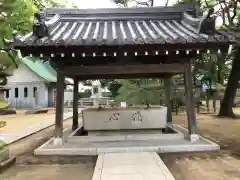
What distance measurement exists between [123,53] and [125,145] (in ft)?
8.68

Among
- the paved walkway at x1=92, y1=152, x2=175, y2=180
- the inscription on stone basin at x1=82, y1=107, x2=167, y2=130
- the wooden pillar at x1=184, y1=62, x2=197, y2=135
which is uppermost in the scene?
the wooden pillar at x1=184, y1=62, x2=197, y2=135


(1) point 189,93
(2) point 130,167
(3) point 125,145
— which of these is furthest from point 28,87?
(2) point 130,167

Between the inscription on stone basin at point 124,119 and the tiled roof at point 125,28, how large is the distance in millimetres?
2710

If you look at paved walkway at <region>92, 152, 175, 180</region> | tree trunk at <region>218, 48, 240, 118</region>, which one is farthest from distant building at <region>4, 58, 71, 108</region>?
paved walkway at <region>92, 152, 175, 180</region>

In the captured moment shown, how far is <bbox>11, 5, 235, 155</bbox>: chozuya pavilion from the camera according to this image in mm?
6898

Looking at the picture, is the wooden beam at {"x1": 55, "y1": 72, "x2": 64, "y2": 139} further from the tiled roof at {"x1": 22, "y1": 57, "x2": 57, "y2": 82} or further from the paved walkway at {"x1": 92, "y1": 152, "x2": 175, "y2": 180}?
the tiled roof at {"x1": 22, "y1": 57, "x2": 57, "y2": 82}

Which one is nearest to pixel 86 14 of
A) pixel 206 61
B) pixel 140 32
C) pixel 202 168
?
pixel 140 32

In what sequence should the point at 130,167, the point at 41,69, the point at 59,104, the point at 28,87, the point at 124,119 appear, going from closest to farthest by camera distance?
the point at 130,167 < the point at 59,104 < the point at 124,119 < the point at 28,87 < the point at 41,69

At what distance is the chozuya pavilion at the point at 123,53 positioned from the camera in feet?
22.6

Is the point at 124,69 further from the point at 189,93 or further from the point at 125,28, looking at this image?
the point at 189,93

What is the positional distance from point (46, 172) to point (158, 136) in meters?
3.92

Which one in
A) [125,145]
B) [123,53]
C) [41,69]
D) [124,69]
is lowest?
[125,145]

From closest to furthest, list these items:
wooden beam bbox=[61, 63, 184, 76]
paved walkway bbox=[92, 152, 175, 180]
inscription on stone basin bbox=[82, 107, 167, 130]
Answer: paved walkway bbox=[92, 152, 175, 180] < wooden beam bbox=[61, 63, 184, 76] < inscription on stone basin bbox=[82, 107, 167, 130]

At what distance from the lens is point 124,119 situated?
9281mm
